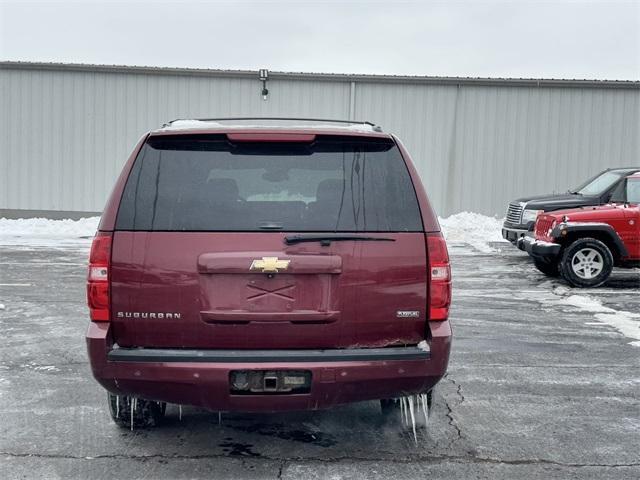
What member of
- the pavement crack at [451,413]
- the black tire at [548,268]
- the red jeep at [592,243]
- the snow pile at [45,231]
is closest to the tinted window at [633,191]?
the red jeep at [592,243]

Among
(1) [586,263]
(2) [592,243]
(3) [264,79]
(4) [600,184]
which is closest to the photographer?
(2) [592,243]

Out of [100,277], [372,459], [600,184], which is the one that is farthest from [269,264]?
[600,184]

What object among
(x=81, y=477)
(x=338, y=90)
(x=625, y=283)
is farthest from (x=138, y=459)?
(x=338, y=90)

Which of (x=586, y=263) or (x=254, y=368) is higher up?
(x=254, y=368)

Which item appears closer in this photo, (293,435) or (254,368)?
(254,368)

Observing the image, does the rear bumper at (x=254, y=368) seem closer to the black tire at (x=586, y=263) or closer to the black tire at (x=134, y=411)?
the black tire at (x=134, y=411)

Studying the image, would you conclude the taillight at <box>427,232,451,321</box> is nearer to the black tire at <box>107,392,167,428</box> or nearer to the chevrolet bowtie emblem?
the chevrolet bowtie emblem

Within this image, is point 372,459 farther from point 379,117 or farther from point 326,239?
point 379,117

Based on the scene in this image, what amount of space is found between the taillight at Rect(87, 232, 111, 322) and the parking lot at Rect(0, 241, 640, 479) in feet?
3.07

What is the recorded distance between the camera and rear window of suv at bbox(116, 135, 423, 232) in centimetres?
380

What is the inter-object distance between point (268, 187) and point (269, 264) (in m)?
0.48

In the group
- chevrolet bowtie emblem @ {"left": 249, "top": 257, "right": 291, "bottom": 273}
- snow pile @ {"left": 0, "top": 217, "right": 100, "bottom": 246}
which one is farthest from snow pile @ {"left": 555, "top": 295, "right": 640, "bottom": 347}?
snow pile @ {"left": 0, "top": 217, "right": 100, "bottom": 246}

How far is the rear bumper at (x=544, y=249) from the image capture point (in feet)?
35.7

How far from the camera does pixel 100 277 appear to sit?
3.77 m
